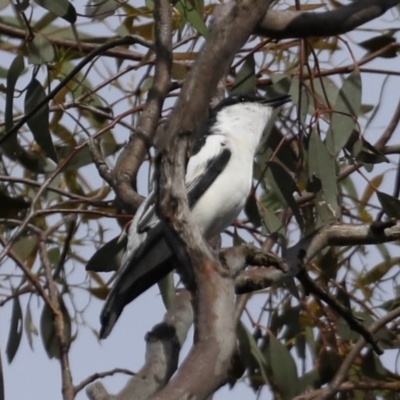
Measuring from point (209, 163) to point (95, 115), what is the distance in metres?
0.59

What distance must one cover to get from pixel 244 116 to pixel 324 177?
13.1 inches

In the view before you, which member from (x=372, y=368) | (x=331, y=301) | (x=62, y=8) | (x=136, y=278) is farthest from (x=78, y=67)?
(x=372, y=368)

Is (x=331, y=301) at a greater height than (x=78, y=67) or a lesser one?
lesser

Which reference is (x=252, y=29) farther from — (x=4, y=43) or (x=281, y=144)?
(x=4, y=43)

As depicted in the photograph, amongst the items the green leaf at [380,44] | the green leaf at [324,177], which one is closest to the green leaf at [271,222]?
the green leaf at [324,177]

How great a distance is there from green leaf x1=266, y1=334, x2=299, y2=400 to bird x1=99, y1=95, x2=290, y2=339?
393 millimetres

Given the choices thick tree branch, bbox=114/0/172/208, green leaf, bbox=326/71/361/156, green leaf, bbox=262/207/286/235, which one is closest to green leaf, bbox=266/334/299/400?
green leaf, bbox=262/207/286/235

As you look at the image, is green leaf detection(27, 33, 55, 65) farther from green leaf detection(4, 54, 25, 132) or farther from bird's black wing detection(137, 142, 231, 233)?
bird's black wing detection(137, 142, 231, 233)

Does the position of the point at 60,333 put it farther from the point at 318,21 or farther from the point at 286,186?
the point at 318,21

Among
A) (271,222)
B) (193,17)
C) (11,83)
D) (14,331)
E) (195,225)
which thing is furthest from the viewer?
(14,331)

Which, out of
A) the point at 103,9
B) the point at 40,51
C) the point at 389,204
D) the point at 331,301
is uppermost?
the point at 103,9

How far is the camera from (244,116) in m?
3.24

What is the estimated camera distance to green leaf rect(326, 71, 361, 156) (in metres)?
3.06

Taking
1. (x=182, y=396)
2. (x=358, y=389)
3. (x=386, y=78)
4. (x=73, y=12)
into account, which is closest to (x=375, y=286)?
(x=358, y=389)
